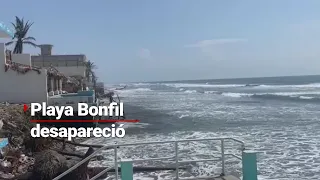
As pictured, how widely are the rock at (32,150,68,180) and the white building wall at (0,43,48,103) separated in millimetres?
15196

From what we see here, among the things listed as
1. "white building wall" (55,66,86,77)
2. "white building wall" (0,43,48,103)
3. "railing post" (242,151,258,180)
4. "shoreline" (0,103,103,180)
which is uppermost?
"white building wall" (55,66,86,77)

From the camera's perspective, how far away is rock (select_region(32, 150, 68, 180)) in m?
10.7

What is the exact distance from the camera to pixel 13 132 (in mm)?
15727

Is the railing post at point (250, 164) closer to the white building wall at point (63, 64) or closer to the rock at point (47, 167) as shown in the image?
the rock at point (47, 167)

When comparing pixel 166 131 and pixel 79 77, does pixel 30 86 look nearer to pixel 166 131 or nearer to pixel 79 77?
pixel 166 131

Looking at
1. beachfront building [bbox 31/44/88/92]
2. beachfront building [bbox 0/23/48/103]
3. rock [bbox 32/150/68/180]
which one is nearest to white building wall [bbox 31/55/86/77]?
beachfront building [bbox 31/44/88/92]

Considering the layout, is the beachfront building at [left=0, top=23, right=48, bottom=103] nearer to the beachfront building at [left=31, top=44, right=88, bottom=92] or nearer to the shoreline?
the shoreline

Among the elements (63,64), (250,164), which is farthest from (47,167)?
(63,64)

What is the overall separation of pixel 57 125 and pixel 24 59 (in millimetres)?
10315

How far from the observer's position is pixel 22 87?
84.0 feet

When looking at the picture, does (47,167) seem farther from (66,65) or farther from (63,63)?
(66,65)

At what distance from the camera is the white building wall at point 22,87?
82.4 ft

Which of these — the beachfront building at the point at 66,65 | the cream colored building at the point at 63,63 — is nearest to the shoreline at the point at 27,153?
the beachfront building at the point at 66,65

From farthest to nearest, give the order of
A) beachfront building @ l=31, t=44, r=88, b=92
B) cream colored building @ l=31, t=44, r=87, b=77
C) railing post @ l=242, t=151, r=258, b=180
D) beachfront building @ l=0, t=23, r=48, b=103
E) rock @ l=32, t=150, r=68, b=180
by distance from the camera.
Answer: cream colored building @ l=31, t=44, r=87, b=77
beachfront building @ l=31, t=44, r=88, b=92
beachfront building @ l=0, t=23, r=48, b=103
rock @ l=32, t=150, r=68, b=180
railing post @ l=242, t=151, r=258, b=180
